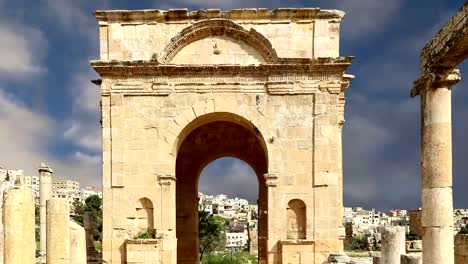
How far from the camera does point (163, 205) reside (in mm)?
15289

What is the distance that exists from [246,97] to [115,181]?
4181 millimetres

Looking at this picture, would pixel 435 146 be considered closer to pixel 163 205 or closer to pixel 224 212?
pixel 163 205

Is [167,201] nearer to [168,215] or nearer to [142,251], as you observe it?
[168,215]

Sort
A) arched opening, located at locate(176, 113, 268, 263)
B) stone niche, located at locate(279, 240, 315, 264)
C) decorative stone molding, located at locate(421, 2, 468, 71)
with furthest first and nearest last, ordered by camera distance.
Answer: arched opening, located at locate(176, 113, 268, 263) < stone niche, located at locate(279, 240, 315, 264) < decorative stone molding, located at locate(421, 2, 468, 71)

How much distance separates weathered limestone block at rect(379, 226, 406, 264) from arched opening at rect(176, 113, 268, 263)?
7662 mm

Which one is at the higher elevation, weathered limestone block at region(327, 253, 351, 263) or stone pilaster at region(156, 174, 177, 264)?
stone pilaster at region(156, 174, 177, 264)

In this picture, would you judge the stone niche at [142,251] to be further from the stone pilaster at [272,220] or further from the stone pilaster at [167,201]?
the stone pilaster at [272,220]

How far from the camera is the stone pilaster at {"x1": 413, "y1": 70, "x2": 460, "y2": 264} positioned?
9.11 metres

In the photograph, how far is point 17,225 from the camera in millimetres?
9844

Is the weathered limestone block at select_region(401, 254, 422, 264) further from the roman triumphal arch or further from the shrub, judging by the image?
the shrub

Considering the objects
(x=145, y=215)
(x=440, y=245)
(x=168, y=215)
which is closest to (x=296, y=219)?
A: (x=168, y=215)

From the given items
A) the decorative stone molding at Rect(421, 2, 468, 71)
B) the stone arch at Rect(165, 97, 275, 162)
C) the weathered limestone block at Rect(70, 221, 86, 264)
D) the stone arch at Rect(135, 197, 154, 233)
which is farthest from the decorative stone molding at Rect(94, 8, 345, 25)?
the decorative stone molding at Rect(421, 2, 468, 71)

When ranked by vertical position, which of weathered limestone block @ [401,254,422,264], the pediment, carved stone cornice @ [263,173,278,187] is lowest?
weathered limestone block @ [401,254,422,264]

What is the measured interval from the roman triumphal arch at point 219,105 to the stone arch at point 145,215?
0.09 feet
